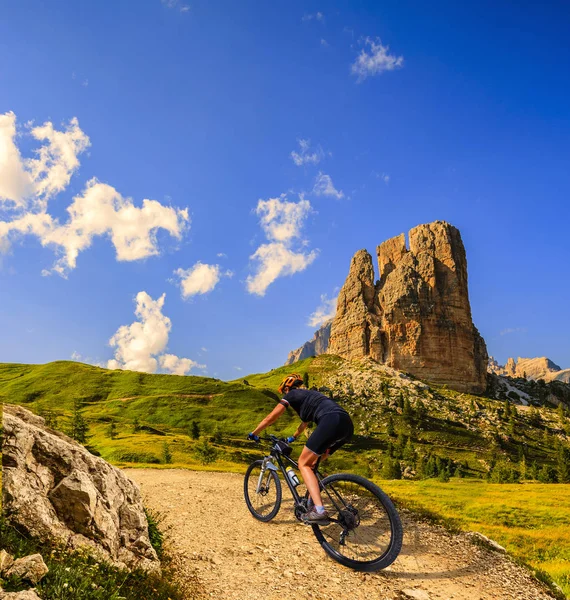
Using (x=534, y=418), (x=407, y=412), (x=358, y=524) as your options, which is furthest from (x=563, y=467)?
(x=358, y=524)

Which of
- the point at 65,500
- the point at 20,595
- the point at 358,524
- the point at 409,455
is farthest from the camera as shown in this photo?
the point at 409,455

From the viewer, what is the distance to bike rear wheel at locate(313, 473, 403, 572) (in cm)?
833

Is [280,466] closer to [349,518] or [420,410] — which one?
[349,518]

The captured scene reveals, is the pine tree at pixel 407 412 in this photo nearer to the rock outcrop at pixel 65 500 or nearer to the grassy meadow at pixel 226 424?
the grassy meadow at pixel 226 424

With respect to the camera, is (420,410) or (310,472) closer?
(310,472)

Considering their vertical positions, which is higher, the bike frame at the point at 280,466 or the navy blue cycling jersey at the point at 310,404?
the navy blue cycling jersey at the point at 310,404

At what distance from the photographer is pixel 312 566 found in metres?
8.80

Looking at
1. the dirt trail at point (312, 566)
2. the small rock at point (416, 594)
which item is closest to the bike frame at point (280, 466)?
the dirt trail at point (312, 566)

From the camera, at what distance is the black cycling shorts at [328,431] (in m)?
9.18

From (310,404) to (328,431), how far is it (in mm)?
964

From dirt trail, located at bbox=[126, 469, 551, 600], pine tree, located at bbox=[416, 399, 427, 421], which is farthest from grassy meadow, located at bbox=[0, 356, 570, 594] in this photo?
dirt trail, located at bbox=[126, 469, 551, 600]

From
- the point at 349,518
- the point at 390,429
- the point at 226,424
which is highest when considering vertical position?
the point at 349,518

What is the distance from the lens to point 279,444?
11594mm

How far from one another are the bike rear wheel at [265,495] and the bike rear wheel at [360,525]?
2.70 m
